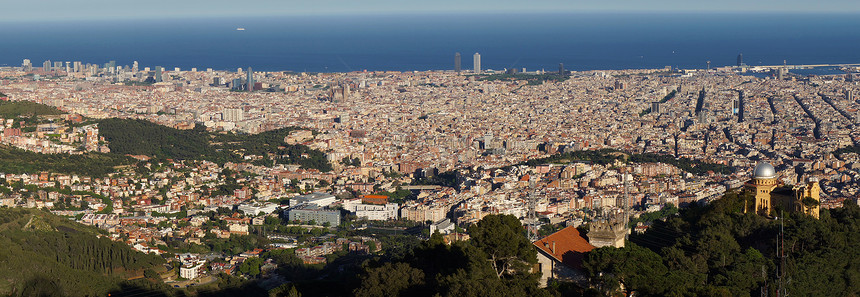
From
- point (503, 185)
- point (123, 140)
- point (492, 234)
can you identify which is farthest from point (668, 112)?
point (492, 234)

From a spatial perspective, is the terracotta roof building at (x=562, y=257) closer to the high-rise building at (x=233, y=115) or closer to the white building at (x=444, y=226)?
the white building at (x=444, y=226)

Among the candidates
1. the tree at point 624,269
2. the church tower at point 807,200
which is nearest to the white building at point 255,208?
the church tower at point 807,200

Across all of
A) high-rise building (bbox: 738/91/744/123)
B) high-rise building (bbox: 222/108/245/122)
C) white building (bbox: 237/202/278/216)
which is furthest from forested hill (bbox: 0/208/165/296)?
high-rise building (bbox: 738/91/744/123)

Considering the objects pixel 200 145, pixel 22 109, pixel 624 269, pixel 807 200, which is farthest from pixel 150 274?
pixel 22 109

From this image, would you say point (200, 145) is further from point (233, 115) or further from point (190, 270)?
point (190, 270)

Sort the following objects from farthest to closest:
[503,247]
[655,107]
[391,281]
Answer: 1. [655,107]
2. [503,247]
3. [391,281]
